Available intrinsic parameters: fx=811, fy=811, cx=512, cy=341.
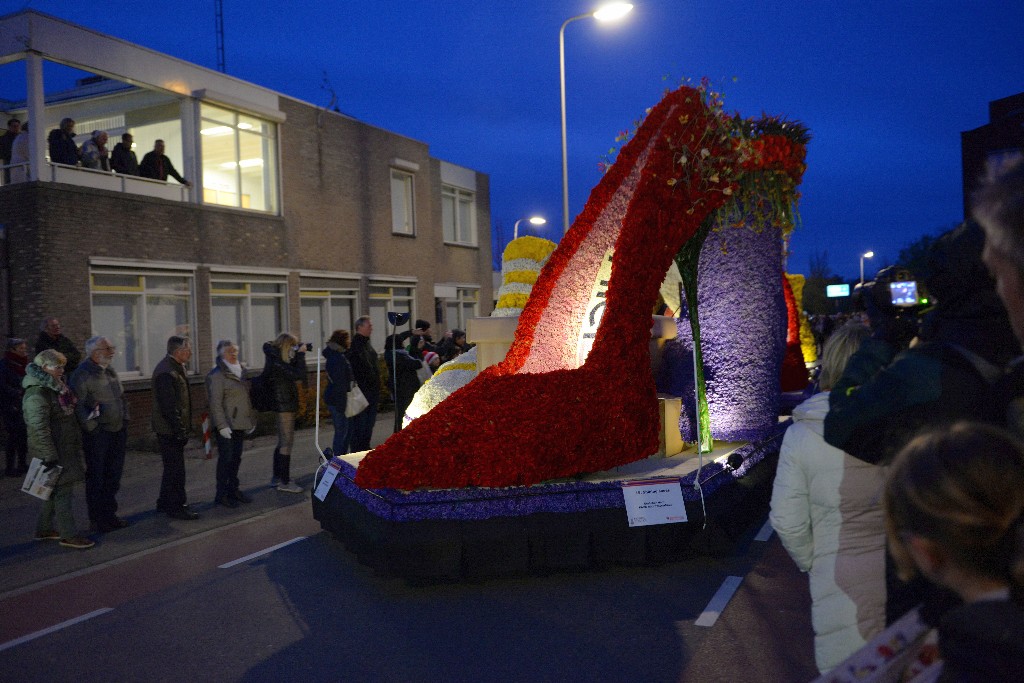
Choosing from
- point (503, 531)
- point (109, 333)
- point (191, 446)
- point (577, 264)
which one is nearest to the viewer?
point (503, 531)

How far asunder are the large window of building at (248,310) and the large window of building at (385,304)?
11.6 ft

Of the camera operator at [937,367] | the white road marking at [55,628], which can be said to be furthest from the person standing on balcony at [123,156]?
the camera operator at [937,367]

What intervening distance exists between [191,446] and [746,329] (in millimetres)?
9816

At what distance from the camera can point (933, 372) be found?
2207 mm

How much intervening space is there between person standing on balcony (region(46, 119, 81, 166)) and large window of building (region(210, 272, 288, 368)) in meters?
3.54

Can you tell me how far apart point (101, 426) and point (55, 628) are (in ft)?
8.57

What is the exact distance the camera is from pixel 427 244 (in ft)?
78.5

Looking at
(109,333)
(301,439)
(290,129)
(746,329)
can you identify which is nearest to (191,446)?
(301,439)

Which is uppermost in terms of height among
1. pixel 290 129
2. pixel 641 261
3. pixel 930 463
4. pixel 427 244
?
pixel 290 129

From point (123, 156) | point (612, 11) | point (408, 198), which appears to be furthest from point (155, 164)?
point (612, 11)

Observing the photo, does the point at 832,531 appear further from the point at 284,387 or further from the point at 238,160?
the point at 238,160

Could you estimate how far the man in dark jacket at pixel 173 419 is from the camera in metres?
8.05

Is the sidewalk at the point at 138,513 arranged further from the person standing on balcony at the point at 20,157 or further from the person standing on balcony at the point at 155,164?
the person standing on balcony at the point at 155,164

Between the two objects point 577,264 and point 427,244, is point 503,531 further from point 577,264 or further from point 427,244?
point 427,244
